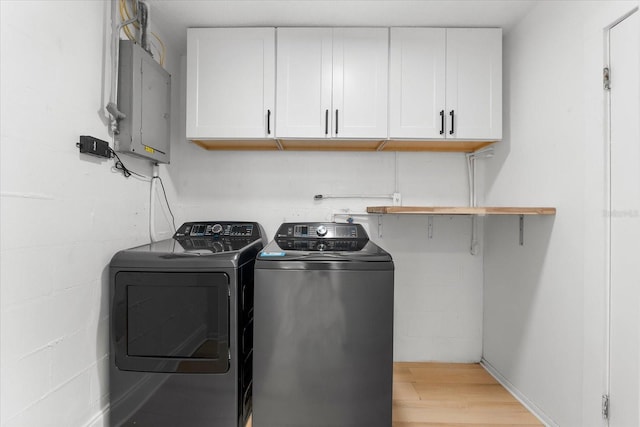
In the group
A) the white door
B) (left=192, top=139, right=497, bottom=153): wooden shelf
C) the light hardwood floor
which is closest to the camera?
the white door

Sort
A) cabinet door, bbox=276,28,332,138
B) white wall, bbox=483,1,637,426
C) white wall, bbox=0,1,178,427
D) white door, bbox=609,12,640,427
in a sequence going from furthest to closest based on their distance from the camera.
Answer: cabinet door, bbox=276,28,332,138, white wall, bbox=483,1,637,426, white door, bbox=609,12,640,427, white wall, bbox=0,1,178,427

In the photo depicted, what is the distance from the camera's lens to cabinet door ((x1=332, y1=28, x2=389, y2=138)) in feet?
6.63

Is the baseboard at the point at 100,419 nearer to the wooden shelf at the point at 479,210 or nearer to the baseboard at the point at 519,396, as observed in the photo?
the wooden shelf at the point at 479,210

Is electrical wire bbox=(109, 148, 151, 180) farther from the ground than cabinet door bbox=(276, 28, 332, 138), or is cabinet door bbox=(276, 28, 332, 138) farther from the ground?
cabinet door bbox=(276, 28, 332, 138)

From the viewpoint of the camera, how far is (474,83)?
2.03 meters

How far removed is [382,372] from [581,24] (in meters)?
1.86

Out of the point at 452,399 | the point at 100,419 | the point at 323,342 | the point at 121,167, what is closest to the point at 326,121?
the point at 121,167

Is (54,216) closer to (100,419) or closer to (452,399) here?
(100,419)

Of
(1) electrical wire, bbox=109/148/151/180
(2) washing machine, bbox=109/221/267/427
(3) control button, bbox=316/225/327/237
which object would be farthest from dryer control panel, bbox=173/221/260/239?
(2) washing machine, bbox=109/221/267/427

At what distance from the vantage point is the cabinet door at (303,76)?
6.62 feet

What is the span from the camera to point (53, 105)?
1.28 metres

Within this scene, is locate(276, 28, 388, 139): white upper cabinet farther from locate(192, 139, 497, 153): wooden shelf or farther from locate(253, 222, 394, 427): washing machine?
locate(253, 222, 394, 427): washing machine

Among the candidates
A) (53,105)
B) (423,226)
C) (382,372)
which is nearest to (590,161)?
(423,226)

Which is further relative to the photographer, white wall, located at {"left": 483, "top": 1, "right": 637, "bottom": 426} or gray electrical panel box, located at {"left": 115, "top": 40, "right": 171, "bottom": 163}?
gray electrical panel box, located at {"left": 115, "top": 40, "right": 171, "bottom": 163}
